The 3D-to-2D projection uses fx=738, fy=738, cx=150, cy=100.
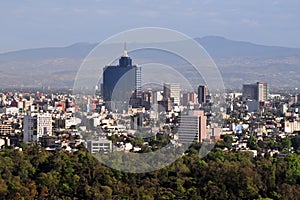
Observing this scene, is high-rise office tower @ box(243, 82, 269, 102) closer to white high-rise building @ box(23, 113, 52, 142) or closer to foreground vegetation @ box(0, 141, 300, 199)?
white high-rise building @ box(23, 113, 52, 142)

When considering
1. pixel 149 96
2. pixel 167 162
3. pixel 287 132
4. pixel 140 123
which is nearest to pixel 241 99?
pixel 287 132

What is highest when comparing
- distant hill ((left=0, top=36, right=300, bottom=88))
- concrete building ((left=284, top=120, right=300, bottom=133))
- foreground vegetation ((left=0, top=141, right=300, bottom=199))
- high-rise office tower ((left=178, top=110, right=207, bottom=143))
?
distant hill ((left=0, top=36, right=300, bottom=88))

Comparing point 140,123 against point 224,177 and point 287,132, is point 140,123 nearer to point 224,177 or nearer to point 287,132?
point 224,177

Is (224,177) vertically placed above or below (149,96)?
below

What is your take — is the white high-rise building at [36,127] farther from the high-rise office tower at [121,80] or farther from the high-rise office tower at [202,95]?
the high-rise office tower at [121,80]

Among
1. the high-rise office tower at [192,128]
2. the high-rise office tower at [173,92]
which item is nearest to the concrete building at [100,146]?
the high-rise office tower at [192,128]

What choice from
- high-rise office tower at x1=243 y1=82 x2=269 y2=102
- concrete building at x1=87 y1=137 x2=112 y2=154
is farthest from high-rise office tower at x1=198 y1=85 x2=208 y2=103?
high-rise office tower at x1=243 y1=82 x2=269 y2=102
